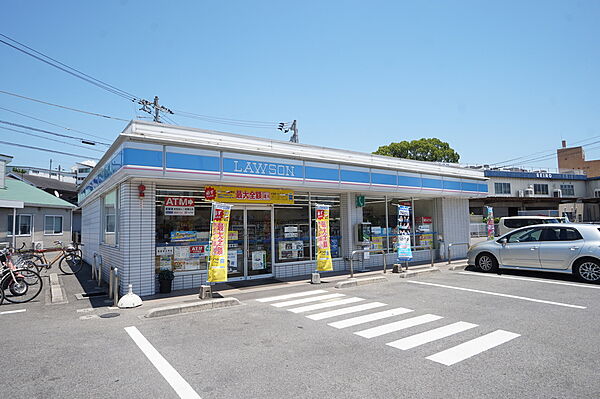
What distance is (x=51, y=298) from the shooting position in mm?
9500

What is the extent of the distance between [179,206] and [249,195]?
202 cm

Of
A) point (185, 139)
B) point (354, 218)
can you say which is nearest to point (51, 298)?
point (185, 139)

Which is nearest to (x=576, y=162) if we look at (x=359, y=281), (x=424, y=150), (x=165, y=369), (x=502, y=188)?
(x=502, y=188)

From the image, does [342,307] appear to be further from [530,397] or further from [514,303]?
[530,397]

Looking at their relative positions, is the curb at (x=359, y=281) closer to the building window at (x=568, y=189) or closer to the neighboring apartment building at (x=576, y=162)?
the building window at (x=568, y=189)

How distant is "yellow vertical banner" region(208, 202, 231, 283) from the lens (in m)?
8.74

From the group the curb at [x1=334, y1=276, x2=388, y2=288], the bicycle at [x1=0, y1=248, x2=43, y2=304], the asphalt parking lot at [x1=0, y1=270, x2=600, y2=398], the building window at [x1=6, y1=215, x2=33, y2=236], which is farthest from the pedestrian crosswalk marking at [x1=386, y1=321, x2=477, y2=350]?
the building window at [x1=6, y1=215, x2=33, y2=236]

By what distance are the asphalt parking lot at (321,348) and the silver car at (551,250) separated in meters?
1.49

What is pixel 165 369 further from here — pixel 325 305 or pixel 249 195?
pixel 249 195

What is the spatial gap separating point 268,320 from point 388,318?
91.9 inches

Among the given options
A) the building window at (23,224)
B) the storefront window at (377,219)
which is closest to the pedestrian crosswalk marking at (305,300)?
the storefront window at (377,219)

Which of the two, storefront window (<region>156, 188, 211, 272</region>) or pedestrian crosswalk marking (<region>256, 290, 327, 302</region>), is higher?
storefront window (<region>156, 188, 211, 272</region>)

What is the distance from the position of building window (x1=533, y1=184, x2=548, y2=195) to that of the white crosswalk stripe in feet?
142

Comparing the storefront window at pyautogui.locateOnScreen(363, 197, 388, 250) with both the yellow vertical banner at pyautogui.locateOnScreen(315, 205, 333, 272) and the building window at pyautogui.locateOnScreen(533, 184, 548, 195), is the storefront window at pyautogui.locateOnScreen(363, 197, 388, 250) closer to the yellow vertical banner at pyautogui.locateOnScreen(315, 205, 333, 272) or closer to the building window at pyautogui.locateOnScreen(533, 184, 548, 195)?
the yellow vertical banner at pyautogui.locateOnScreen(315, 205, 333, 272)
